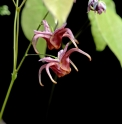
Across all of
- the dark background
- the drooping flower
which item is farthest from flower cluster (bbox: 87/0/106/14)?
the dark background

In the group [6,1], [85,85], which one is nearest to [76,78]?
[85,85]

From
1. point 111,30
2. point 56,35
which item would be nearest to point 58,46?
point 56,35

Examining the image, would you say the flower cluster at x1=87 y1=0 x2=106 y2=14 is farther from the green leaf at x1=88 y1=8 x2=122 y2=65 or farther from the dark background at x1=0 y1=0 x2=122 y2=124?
the dark background at x1=0 y1=0 x2=122 y2=124

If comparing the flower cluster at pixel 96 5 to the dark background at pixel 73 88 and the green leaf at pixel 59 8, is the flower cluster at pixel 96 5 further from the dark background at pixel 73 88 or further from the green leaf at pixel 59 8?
the dark background at pixel 73 88

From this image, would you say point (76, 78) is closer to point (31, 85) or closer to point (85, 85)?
point (85, 85)

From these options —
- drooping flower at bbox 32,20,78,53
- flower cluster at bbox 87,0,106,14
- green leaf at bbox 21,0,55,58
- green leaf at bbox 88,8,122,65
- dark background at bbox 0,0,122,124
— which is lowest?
dark background at bbox 0,0,122,124

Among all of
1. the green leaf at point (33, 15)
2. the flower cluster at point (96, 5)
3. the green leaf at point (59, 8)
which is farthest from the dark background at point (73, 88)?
the green leaf at point (59, 8)

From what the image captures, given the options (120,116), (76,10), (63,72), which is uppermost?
(63,72)
